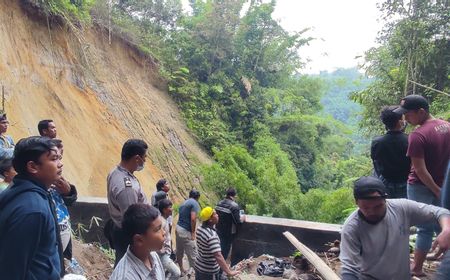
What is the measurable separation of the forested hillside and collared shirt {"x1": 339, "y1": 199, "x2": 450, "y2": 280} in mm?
5928

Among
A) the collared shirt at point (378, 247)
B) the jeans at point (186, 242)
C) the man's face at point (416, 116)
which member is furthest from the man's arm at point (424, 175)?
the jeans at point (186, 242)

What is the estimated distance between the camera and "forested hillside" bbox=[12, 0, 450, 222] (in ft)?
39.2

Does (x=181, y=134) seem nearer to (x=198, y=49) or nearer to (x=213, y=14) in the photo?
(x=198, y=49)

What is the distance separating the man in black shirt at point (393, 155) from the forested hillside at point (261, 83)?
4421 mm

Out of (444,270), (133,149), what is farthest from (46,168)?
(444,270)

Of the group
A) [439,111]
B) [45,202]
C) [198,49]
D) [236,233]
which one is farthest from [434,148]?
[198,49]

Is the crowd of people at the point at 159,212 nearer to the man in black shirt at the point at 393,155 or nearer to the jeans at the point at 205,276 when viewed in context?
the man in black shirt at the point at 393,155

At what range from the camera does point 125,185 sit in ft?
11.8

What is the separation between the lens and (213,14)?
819 inches

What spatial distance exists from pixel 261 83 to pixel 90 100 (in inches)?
446

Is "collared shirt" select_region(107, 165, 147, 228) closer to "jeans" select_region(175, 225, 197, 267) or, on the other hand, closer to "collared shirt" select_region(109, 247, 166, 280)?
"collared shirt" select_region(109, 247, 166, 280)

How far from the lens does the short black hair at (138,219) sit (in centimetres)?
245

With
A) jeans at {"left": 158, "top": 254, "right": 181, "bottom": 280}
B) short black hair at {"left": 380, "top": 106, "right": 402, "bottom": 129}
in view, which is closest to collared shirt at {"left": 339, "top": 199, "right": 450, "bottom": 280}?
short black hair at {"left": 380, "top": 106, "right": 402, "bottom": 129}

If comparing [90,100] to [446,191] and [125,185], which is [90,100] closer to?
[125,185]
